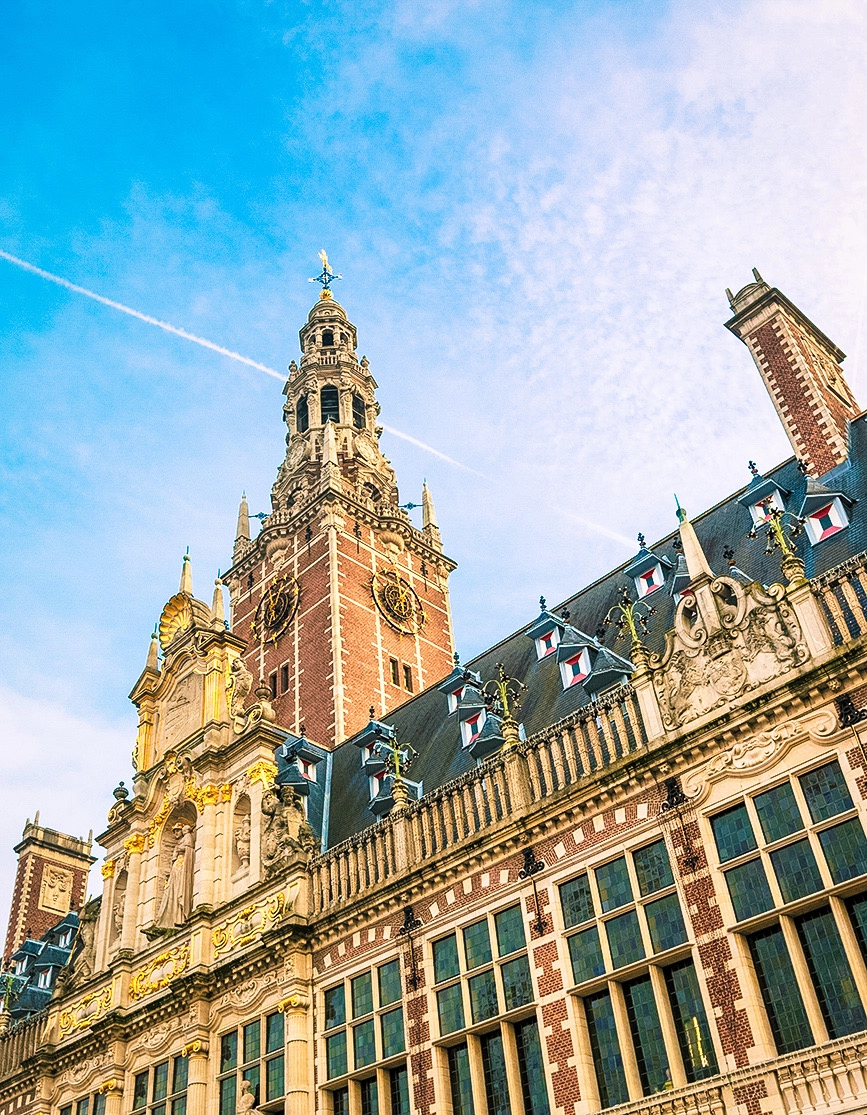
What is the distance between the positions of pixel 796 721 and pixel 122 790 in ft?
78.3

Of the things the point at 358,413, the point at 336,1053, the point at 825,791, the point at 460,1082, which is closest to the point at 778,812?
the point at 825,791

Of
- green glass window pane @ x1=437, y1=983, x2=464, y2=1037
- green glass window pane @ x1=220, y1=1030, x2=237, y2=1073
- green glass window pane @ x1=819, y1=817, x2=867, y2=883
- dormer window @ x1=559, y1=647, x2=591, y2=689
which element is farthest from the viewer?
dormer window @ x1=559, y1=647, x2=591, y2=689

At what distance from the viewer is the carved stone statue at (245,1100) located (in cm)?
2573

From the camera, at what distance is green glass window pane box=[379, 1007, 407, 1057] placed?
78.6 feet

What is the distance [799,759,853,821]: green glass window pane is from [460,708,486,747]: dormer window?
39.4 ft

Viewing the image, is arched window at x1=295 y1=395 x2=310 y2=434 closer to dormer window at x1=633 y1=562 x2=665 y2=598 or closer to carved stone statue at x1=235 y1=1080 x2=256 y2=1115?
dormer window at x1=633 y1=562 x2=665 y2=598

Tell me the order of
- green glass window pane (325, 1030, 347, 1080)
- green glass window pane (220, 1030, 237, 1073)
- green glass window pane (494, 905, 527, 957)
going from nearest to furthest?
green glass window pane (494, 905, 527, 957) < green glass window pane (325, 1030, 347, 1080) < green glass window pane (220, 1030, 237, 1073)

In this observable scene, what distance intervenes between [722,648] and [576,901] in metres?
5.85

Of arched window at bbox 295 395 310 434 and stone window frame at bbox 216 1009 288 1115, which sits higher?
arched window at bbox 295 395 310 434

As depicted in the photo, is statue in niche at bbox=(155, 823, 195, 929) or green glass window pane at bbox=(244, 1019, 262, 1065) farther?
statue in niche at bbox=(155, 823, 195, 929)

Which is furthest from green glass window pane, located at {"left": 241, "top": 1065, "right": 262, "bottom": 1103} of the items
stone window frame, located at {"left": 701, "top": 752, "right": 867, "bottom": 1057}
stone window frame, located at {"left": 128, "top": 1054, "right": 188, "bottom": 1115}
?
stone window frame, located at {"left": 701, "top": 752, "right": 867, "bottom": 1057}

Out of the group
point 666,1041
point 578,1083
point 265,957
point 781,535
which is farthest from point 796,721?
point 265,957

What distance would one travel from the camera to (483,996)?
22.8 m

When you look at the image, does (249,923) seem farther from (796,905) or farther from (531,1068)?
(796,905)
